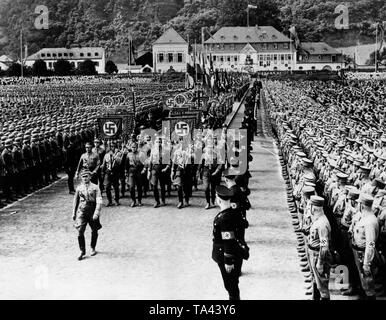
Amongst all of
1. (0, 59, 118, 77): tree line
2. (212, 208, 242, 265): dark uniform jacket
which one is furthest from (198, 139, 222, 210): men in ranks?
(0, 59, 118, 77): tree line

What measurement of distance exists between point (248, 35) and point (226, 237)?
115912mm

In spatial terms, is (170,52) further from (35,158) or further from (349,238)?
(349,238)

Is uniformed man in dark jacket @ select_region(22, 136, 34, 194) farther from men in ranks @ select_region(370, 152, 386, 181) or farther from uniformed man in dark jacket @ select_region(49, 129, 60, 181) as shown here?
men in ranks @ select_region(370, 152, 386, 181)

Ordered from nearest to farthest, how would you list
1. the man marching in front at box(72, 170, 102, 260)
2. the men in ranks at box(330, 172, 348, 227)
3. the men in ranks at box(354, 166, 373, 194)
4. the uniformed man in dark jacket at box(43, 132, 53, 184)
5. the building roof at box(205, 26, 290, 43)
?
the men in ranks at box(330, 172, 348, 227) → the men in ranks at box(354, 166, 373, 194) → the man marching in front at box(72, 170, 102, 260) → the uniformed man in dark jacket at box(43, 132, 53, 184) → the building roof at box(205, 26, 290, 43)

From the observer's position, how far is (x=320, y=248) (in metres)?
7.35

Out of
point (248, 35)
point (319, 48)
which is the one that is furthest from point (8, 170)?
point (248, 35)

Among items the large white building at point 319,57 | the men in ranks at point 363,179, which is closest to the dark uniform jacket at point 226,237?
the men in ranks at point 363,179

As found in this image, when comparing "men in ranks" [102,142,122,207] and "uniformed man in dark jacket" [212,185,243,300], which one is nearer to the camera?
"uniformed man in dark jacket" [212,185,243,300]

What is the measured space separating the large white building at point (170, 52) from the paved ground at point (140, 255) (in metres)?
86.2

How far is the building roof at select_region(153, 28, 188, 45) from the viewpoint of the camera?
98.3 metres

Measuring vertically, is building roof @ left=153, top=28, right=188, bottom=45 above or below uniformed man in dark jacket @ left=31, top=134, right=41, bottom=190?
above

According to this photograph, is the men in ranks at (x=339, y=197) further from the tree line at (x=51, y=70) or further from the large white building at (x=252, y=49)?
the large white building at (x=252, y=49)
